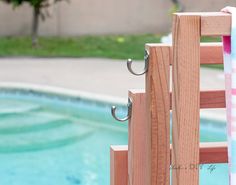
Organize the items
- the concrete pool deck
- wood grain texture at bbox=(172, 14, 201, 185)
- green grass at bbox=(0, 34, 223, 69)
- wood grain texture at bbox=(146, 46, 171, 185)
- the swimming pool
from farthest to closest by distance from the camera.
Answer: green grass at bbox=(0, 34, 223, 69), the concrete pool deck, the swimming pool, wood grain texture at bbox=(146, 46, 171, 185), wood grain texture at bbox=(172, 14, 201, 185)

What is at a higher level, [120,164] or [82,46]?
[82,46]

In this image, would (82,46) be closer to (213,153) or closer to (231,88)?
(213,153)

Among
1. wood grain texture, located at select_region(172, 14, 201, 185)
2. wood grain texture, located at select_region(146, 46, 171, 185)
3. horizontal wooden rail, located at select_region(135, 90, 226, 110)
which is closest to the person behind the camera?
wood grain texture, located at select_region(172, 14, 201, 185)

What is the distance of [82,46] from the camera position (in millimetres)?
10711

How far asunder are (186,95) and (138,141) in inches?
13.8

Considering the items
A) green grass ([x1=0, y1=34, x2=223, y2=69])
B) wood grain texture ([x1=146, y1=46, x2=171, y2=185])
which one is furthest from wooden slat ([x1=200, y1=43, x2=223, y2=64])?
green grass ([x1=0, y1=34, x2=223, y2=69])

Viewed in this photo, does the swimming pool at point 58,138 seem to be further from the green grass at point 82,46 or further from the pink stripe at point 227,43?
the pink stripe at point 227,43

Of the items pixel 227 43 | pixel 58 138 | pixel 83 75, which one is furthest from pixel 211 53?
pixel 83 75

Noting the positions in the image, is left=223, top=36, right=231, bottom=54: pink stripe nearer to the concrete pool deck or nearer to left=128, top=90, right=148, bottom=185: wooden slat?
left=128, top=90, right=148, bottom=185: wooden slat

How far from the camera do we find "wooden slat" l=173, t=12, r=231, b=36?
4.86ft

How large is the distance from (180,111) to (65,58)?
26.7 ft

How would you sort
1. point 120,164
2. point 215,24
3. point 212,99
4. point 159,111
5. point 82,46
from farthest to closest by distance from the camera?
point 82,46
point 120,164
point 212,99
point 159,111
point 215,24

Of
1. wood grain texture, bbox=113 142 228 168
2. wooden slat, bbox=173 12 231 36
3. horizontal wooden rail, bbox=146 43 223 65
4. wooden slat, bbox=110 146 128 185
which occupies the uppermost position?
wooden slat, bbox=173 12 231 36

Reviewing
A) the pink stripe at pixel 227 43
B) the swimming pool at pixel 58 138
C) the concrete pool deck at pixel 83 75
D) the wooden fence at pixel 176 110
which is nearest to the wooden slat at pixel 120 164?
the wooden fence at pixel 176 110
